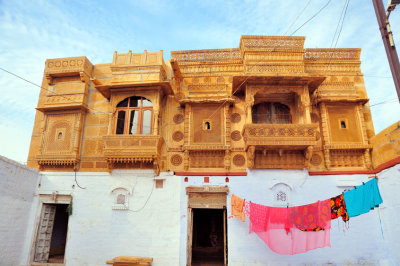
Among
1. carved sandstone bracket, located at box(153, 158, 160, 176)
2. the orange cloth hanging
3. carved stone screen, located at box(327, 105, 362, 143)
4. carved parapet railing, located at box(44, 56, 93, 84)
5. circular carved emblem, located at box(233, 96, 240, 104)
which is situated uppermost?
carved parapet railing, located at box(44, 56, 93, 84)

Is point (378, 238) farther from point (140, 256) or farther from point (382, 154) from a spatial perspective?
point (140, 256)

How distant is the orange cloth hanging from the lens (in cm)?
830

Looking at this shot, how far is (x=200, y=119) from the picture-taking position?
384 inches

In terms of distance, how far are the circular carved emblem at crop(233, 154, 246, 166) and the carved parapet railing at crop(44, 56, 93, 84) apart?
6503 millimetres

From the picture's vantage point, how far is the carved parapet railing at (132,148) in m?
8.91

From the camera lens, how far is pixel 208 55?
1051 centimetres

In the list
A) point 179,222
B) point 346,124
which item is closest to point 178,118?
point 179,222

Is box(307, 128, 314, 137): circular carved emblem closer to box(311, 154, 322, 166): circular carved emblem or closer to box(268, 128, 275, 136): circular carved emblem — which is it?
box(311, 154, 322, 166): circular carved emblem

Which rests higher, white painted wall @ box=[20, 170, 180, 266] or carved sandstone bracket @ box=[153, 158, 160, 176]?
carved sandstone bracket @ box=[153, 158, 160, 176]

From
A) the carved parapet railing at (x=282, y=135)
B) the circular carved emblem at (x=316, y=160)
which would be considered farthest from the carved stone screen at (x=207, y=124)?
the circular carved emblem at (x=316, y=160)

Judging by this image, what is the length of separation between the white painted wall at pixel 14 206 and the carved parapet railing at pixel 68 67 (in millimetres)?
3819

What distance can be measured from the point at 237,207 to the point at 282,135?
109 inches

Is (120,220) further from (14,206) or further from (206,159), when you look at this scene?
(206,159)

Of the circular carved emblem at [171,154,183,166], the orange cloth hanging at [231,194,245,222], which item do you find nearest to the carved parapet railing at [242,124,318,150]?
the orange cloth hanging at [231,194,245,222]
